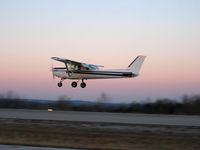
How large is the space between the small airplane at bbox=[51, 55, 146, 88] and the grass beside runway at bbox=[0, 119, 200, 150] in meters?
16.2

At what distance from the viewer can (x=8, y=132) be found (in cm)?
2983

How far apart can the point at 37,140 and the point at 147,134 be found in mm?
6712

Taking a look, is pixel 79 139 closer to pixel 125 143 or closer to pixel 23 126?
pixel 125 143

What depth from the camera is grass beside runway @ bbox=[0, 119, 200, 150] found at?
24.0 m

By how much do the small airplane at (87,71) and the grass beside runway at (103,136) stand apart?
16.2m

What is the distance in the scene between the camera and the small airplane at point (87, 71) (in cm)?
5134

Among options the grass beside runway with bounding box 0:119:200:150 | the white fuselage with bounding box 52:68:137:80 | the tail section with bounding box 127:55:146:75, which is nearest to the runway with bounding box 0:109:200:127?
the grass beside runway with bounding box 0:119:200:150

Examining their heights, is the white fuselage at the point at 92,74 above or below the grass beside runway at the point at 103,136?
above

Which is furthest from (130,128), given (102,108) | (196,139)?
(102,108)

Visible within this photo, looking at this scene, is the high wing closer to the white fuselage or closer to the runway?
the white fuselage

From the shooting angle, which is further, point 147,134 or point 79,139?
point 147,134

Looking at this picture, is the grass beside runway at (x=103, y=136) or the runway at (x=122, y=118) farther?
the runway at (x=122, y=118)

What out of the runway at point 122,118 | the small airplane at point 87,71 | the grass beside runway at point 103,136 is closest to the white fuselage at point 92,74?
the small airplane at point 87,71

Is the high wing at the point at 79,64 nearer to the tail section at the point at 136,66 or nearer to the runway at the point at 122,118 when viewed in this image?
the tail section at the point at 136,66
